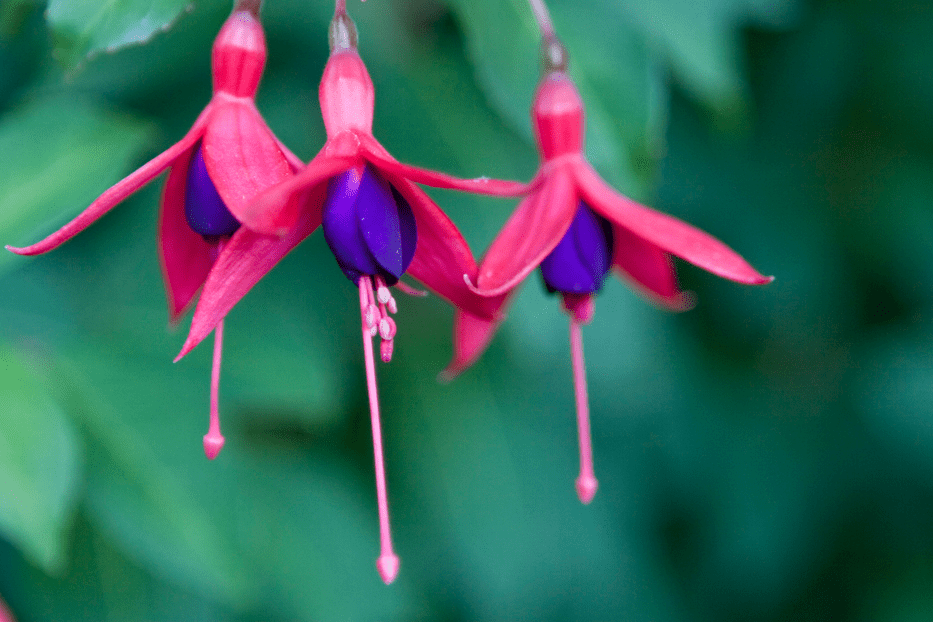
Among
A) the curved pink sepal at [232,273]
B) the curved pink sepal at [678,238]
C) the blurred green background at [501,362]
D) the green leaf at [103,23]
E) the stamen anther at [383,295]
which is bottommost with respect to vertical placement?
the blurred green background at [501,362]

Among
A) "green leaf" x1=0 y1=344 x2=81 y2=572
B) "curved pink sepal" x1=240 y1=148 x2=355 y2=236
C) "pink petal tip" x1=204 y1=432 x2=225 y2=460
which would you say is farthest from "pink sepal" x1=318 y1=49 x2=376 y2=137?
"green leaf" x1=0 y1=344 x2=81 y2=572

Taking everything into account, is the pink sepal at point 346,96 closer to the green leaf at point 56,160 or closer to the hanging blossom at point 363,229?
the hanging blossom at point 363,229

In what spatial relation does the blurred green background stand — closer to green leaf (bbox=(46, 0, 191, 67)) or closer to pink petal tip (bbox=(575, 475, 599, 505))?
green leaf (bbox=(46, 0, 191, 67))

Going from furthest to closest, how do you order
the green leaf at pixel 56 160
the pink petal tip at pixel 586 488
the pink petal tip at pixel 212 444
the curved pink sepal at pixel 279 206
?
the green leaf at pixel 56 160, the pink petal tip at pixel 586 488, the pink petal tip at pixel 212 444, the curved pink sepal at pixel 279 206

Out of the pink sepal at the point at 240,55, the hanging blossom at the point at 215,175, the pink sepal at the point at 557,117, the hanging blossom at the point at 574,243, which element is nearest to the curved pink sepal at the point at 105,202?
the hanging blossom at the point at 215,175

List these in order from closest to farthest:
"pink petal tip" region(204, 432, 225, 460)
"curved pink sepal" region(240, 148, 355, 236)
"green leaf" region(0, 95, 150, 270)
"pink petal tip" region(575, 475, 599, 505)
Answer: "curved pink sepal" region(240, 148, 355, 236)
"pink petal tip" region(204, 432, 225, 460)
"pink petal tip" region(575, 475, 599, 505)
"green leaf" region(0, 95, 150, 270)

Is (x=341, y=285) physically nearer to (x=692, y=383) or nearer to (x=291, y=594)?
(x=291, y=594)

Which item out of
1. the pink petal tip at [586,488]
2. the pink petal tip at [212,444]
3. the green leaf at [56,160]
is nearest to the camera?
the pink petal tip at [212,444]

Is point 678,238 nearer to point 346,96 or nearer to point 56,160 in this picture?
point 346,96
